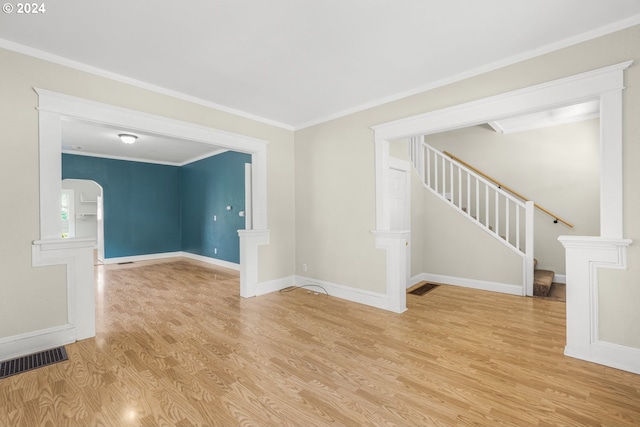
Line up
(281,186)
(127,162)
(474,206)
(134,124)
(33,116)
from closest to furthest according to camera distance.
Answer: (33,116), (134,124), (281,186), (474,206), (127,162)

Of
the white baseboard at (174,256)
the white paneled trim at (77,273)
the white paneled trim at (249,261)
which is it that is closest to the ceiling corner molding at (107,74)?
the white paneled trim at (77,273)

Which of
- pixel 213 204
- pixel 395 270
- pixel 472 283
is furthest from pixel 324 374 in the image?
pixel 213 204

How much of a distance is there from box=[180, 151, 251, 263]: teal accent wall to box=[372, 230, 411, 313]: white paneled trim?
3.79m

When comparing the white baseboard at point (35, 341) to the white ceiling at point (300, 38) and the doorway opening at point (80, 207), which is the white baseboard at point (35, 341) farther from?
the doorway opening at point (80, 207)

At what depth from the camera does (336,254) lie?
14.2ft

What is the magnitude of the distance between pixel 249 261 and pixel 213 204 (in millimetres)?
3481

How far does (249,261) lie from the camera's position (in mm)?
4277

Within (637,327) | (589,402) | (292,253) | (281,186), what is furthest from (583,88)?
(292,253)

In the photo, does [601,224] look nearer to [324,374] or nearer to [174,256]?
[324,374]

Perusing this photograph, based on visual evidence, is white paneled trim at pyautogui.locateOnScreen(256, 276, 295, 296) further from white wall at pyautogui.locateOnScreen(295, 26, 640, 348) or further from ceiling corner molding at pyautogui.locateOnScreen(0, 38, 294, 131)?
ceiling corner molding at pyautogui.locateOnScreen(0, 38, 294, 131)

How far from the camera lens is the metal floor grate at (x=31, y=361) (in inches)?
89.0

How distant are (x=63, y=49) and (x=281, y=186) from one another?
2.93m

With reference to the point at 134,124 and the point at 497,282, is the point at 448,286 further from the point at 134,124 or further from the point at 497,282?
the point at 134,124

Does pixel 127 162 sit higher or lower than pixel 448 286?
higher
